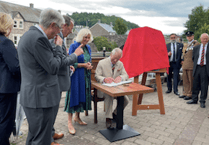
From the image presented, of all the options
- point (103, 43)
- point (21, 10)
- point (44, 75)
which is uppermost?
point (21, 10)

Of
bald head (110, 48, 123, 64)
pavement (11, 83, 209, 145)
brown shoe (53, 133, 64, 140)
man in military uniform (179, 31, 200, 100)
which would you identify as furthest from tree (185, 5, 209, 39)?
brown shoe (53, 133, 64, 140)

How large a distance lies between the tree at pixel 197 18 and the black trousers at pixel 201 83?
38548 millimetres

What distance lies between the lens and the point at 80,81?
3.52m

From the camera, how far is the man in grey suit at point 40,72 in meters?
1.68

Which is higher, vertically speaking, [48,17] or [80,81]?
[48,17]

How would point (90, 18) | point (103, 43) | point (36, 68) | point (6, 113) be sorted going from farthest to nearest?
point (90, 18), point (103, 43), point (6, 113), point (36, 68)

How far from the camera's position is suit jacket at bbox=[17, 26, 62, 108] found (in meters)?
1.67

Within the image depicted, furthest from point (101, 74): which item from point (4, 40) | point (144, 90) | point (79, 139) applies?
point (4, 40)

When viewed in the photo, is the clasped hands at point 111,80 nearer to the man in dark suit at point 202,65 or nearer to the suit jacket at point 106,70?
the suit jacket at point 106,70

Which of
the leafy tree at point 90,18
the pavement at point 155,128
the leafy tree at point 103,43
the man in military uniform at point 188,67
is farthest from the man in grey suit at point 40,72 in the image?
the leafy tree at point 90,18

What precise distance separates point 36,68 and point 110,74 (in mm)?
2195

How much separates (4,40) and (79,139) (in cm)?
210

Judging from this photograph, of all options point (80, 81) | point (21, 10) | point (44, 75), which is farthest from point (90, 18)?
point (44, 75)

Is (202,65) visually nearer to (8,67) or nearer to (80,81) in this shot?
(80,81)
